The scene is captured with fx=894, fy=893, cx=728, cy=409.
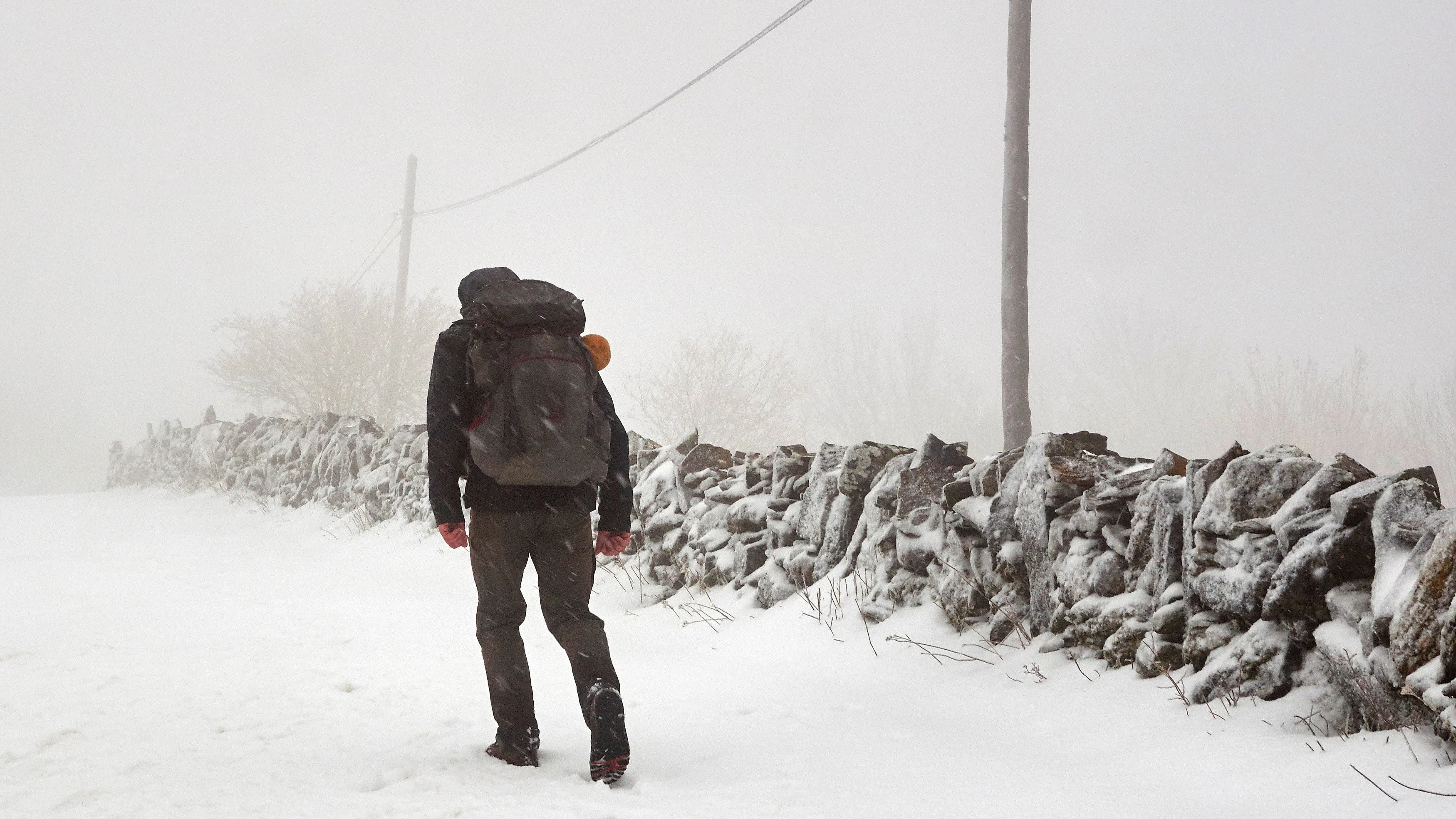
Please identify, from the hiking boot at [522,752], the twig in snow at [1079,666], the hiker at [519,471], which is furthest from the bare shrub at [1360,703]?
the hiking boot at [522,752]

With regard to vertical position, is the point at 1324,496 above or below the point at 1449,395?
above

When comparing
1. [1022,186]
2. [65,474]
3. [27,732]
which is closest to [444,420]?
[27,732]

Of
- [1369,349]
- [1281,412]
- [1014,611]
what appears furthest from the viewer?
[1369,349]

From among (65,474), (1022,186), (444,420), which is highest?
(1022,186)

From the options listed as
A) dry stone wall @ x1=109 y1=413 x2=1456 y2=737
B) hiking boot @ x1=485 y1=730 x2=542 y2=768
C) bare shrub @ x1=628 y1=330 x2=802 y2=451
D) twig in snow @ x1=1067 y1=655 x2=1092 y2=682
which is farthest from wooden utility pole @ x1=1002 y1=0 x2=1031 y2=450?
bare shrub @ x1=628 y1=330 x2=802 y2=451

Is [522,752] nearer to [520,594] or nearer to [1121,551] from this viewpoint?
[520,594]

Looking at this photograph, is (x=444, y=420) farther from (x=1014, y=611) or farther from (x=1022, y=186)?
(x=1022, y=186)

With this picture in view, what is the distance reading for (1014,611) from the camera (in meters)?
4.23

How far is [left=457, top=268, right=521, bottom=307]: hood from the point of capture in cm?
329

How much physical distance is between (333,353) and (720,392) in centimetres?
1128

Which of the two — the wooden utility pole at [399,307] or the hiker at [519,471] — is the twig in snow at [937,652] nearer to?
the hiker at [519,471]

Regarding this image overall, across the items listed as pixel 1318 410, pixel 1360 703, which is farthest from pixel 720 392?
pixel 1360 703

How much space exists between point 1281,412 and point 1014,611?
2693 cm

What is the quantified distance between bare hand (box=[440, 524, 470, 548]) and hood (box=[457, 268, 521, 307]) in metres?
0.81
